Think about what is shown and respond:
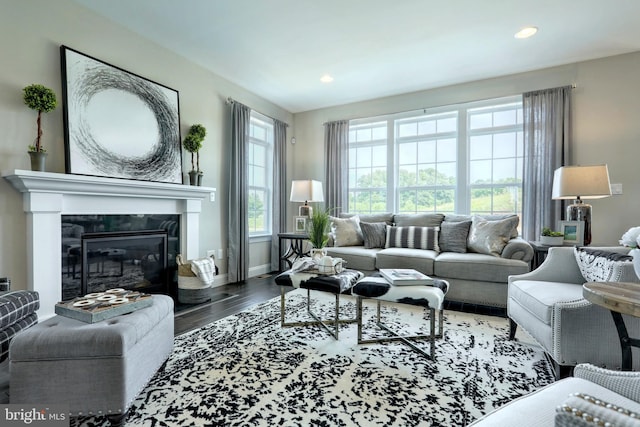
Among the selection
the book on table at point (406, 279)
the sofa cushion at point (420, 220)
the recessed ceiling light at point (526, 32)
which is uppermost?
the recessed ceiling light at point (526, 32)

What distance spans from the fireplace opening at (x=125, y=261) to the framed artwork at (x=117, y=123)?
1.95ft

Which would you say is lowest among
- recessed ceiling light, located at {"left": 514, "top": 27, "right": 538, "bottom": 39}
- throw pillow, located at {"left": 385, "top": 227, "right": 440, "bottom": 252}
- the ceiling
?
throw pillow, located at {"left": 385, "top": 227, "right": 440, "bottom": 252}

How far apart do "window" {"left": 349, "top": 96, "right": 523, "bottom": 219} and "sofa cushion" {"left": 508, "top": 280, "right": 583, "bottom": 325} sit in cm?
220

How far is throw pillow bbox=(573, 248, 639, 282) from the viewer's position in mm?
1479

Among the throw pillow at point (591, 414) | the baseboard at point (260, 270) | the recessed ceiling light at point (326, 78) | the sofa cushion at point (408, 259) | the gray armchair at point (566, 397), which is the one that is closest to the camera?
the throw pillow at point (591, 414)

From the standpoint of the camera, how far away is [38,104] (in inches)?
84.7

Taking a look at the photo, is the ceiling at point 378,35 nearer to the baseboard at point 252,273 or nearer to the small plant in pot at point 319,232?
the small plant in pot at point 319,232

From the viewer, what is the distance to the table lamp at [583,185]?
2826 millimetres

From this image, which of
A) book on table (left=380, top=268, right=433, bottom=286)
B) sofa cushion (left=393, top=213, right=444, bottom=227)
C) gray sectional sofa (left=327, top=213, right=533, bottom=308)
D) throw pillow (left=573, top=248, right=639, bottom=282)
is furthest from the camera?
sofa cushion (left=393, top=213, right=444, bottom=227)

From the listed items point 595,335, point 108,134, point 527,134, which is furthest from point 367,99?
point 595,335

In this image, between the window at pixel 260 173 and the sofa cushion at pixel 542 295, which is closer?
the sofa cushion at pixel 542 295

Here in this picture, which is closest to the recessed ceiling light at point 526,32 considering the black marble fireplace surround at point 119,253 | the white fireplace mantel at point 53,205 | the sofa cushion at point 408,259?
the sofa cushion at point 408,259

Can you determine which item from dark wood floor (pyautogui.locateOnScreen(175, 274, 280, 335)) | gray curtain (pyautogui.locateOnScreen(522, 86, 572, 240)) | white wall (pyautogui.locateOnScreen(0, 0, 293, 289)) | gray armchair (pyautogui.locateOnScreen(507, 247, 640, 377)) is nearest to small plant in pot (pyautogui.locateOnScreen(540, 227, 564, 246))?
gray curtain (pyautogui.locateOnScreen(522, 86, 572, 240))

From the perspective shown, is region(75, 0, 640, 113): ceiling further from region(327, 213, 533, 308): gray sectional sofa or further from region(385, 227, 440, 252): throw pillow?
region(385, 227, 440, 252): throw pillow
